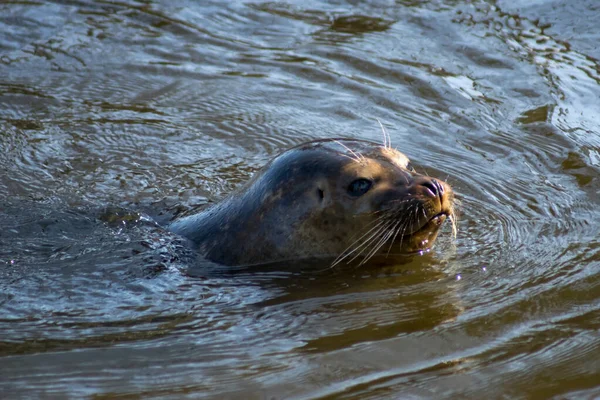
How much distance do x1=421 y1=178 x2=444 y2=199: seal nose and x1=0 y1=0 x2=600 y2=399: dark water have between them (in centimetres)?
47

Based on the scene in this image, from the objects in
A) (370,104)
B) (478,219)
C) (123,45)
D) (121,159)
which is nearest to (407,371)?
(478,219)

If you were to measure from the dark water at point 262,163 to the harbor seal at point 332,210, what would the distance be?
17 cm

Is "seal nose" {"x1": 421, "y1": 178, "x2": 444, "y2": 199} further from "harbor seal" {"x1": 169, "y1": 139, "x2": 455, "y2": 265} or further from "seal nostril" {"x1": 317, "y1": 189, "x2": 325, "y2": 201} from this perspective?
"seal nostril" {"x1": 317, "y1": 189, "x2": 325, "y2": 201}

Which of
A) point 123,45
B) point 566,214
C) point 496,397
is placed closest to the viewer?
point 496,397

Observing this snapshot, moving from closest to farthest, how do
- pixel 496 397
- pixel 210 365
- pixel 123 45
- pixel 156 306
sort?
pixel 496 397 < pixel 210 365 < pixel 156 306 < pixel 123 45

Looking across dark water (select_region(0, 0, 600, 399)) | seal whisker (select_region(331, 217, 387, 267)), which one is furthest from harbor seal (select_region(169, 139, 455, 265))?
dark water (select_region(0, 0, 600, 399))

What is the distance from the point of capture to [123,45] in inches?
377

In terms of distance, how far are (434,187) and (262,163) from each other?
2444 mm

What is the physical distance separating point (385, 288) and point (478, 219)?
129 cm

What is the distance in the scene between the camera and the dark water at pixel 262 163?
13.5ft

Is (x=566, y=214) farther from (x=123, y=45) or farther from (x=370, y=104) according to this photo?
(x=123, y=45)

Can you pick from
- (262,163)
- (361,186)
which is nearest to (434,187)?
(361,186)

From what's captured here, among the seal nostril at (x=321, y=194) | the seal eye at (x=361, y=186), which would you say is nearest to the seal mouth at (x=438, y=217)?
the seal eye at (x=361, y=186)

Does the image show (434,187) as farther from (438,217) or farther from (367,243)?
(367,243)
